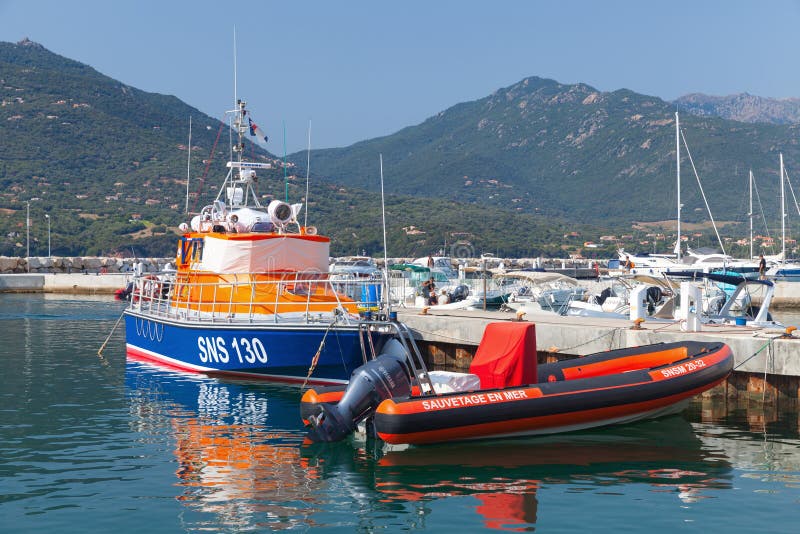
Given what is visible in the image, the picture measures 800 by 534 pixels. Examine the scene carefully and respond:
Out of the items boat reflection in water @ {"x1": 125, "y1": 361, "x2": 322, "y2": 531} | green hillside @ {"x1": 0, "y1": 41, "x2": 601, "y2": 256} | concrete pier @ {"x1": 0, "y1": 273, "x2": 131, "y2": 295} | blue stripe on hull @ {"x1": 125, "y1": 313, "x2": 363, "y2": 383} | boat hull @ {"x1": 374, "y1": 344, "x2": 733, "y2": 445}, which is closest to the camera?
boat reflection in water @ {"x1": 125, "y1": 361, "x2": 322, "y2": 531}

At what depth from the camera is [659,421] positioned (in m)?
15.5

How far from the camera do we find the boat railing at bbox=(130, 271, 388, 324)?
59.9 ft

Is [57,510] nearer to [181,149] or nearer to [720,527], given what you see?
[720,527]

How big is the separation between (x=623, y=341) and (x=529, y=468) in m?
6.70

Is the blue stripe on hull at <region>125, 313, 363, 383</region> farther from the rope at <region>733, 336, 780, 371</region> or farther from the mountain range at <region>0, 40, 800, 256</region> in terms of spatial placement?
the mountain range at <region>0, 40, 800, 256</region>

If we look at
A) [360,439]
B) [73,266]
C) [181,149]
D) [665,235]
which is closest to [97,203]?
[181,149]

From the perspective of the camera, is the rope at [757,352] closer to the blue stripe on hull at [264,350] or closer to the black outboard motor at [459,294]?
the blue stripe on hull at [264,350]

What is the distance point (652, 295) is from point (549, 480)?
1820cm

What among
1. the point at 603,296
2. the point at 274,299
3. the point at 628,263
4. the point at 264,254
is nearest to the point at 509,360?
the point at 274,299

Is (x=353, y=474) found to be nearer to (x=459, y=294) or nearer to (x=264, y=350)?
(x=264, y=350)

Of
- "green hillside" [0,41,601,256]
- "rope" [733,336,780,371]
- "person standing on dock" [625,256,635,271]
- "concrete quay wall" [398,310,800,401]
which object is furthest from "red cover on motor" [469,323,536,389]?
"green hillside" [0,41,601,256]

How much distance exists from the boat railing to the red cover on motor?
3.10 metres

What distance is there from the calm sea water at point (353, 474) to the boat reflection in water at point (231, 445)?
4 cm

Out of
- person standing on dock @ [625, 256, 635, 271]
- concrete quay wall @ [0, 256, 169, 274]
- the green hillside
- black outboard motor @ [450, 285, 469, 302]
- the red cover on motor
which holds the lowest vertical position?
the red cover on motor
